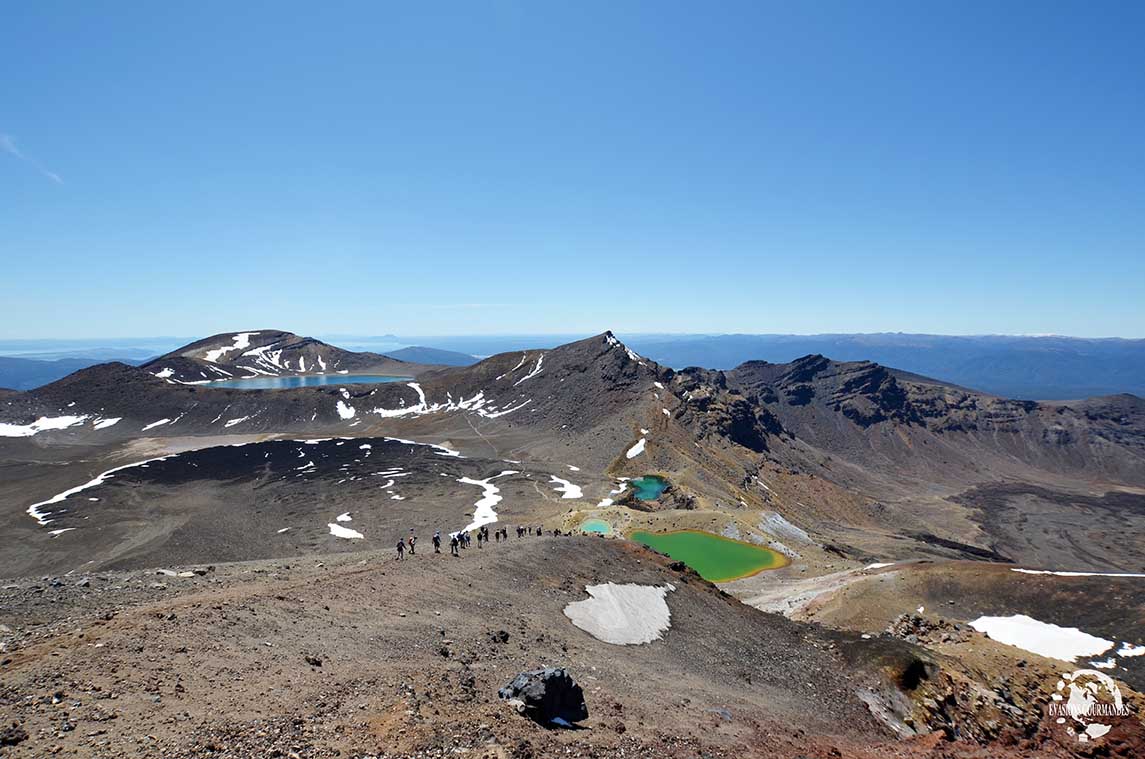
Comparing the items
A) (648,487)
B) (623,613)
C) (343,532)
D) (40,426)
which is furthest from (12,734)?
(40,426)

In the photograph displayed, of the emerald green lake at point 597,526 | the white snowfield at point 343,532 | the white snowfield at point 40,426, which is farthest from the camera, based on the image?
the white snowfield at point 40,426

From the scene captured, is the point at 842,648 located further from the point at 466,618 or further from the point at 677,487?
the point at 677,487

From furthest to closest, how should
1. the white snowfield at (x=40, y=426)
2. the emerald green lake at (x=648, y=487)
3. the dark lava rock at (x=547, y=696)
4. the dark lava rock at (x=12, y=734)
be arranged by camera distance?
1. the white snowfield at (x=40, y=426)
2. the emerald green lake at (x=648, y=487)
3. the dark lava rock at (x=547, y=696)
4. the dark lava rock at (x=12, y=734)

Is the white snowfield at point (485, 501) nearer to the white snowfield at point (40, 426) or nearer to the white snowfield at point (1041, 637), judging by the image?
the white snowfield at point (1041, 637)

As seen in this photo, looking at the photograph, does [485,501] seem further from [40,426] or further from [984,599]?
[40,426]

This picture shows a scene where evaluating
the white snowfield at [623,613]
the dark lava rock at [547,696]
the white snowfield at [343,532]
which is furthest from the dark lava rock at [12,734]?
the white snowfield at [343,532]

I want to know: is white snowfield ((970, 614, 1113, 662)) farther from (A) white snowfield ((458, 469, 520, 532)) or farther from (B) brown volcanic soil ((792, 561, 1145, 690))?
(A) white snowfield ((458, 469, 520, 532))
